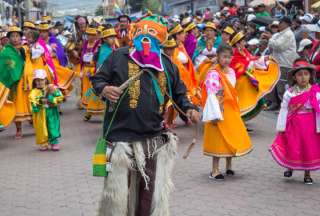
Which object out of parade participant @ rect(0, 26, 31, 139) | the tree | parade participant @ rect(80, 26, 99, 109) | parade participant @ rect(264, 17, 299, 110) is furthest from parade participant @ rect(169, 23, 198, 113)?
the tree

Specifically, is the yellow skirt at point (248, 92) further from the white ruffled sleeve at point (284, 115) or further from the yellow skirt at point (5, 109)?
the yellow skirt at point (5, 109)

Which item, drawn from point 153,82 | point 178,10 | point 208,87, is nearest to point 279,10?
point 208,87

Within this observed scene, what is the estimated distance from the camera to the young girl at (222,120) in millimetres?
7230

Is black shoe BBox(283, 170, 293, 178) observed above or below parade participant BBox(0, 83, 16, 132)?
below

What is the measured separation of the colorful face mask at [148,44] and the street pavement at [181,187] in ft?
6.26

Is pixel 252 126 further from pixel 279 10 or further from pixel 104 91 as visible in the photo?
pixel 279 10

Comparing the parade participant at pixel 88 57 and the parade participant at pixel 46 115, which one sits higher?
the parade participant at pixel 88 57

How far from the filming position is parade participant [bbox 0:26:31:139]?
10.9 metres

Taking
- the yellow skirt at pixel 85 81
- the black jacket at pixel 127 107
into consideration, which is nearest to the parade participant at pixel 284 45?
the yellow skirt at pixel 85 81

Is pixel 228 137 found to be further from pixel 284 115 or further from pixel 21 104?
pixel 21 104

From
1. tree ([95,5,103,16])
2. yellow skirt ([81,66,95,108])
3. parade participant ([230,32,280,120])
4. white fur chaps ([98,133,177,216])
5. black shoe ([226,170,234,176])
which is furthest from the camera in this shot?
tree ([95,5,103,16])

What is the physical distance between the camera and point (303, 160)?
706 cm

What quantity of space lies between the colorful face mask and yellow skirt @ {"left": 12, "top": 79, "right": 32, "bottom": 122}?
667 cm

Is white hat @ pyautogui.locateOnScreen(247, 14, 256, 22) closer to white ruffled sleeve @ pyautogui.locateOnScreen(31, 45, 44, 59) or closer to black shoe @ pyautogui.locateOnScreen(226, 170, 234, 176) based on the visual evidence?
white ruffled sleeve @ pyautogui.locateOnScreen(31, 45, 44, 59)
